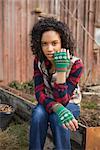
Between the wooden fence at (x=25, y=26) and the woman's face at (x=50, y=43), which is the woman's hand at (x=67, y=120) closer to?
the woman's face at (x=50, y=43)

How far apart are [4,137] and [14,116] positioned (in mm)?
849

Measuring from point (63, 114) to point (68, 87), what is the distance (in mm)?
271

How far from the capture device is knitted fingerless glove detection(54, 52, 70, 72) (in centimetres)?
218

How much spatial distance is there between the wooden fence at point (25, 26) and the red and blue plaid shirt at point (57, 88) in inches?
123

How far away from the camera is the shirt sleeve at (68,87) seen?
86.4 inches

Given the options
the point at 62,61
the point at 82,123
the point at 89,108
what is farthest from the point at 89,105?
the point at 62,61

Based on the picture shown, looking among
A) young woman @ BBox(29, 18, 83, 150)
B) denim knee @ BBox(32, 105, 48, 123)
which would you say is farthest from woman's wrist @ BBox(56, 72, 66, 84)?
denim knee @ BBox(32, 105, 48, 123)

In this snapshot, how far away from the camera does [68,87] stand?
2.29 m

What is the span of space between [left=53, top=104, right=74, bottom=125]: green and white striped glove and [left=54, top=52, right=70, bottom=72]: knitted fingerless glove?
0.27 meters

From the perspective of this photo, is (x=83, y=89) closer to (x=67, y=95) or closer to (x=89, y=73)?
(x=89, y=73)

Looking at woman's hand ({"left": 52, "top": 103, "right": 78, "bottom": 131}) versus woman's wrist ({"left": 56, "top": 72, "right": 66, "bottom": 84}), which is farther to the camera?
woman's wrist ({"left": 56, "top": 72, "right": 66, "bottom": 84})

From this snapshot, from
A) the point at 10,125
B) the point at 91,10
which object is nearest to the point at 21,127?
the point at 10,125

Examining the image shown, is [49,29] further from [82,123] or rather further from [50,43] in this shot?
[82,123]

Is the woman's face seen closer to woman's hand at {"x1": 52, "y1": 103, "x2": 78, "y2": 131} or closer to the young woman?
the young woman
